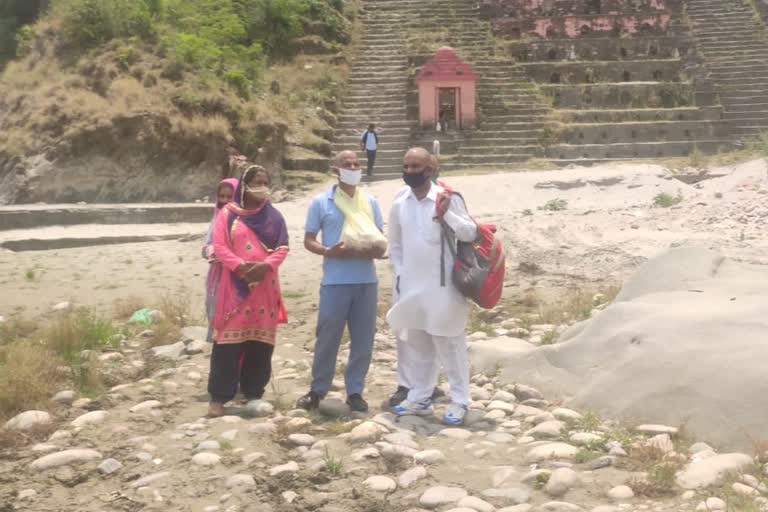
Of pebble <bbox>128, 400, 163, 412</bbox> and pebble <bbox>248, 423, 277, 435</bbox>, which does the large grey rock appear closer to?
pebble <bbox>128, 400, 163, 412</bbox>

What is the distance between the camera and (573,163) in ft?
64.1

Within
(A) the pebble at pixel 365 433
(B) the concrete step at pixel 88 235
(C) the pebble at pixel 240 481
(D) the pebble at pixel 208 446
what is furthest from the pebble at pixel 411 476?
(B) the concrete step at pixel 88 235

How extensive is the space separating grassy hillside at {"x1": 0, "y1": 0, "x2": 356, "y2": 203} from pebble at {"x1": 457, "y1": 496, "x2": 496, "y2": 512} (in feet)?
42.5

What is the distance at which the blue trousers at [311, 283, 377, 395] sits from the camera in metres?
5.05

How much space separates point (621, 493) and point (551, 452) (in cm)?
59

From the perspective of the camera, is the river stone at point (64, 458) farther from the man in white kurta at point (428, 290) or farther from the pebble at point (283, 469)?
the man in white kurta at point (428, 290)

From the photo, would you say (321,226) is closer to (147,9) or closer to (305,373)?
(305,373)

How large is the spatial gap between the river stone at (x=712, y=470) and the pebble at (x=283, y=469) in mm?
1871

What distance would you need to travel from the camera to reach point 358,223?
506cm

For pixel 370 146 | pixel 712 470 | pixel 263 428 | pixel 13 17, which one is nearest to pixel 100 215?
pixel 370 146

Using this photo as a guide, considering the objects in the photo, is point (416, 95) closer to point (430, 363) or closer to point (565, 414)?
point (430, 363)

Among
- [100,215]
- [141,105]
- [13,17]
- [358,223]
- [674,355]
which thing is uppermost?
[13,17]

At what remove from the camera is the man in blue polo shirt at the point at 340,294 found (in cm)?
504

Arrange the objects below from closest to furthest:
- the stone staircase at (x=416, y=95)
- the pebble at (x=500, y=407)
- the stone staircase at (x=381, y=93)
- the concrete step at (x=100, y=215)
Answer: the pebble at (x=500, y=407) → the concrete step at (x=100, y=215) → the stone staircase at (x=416, y=95) → the stone staircase at (x=381, y=93)
